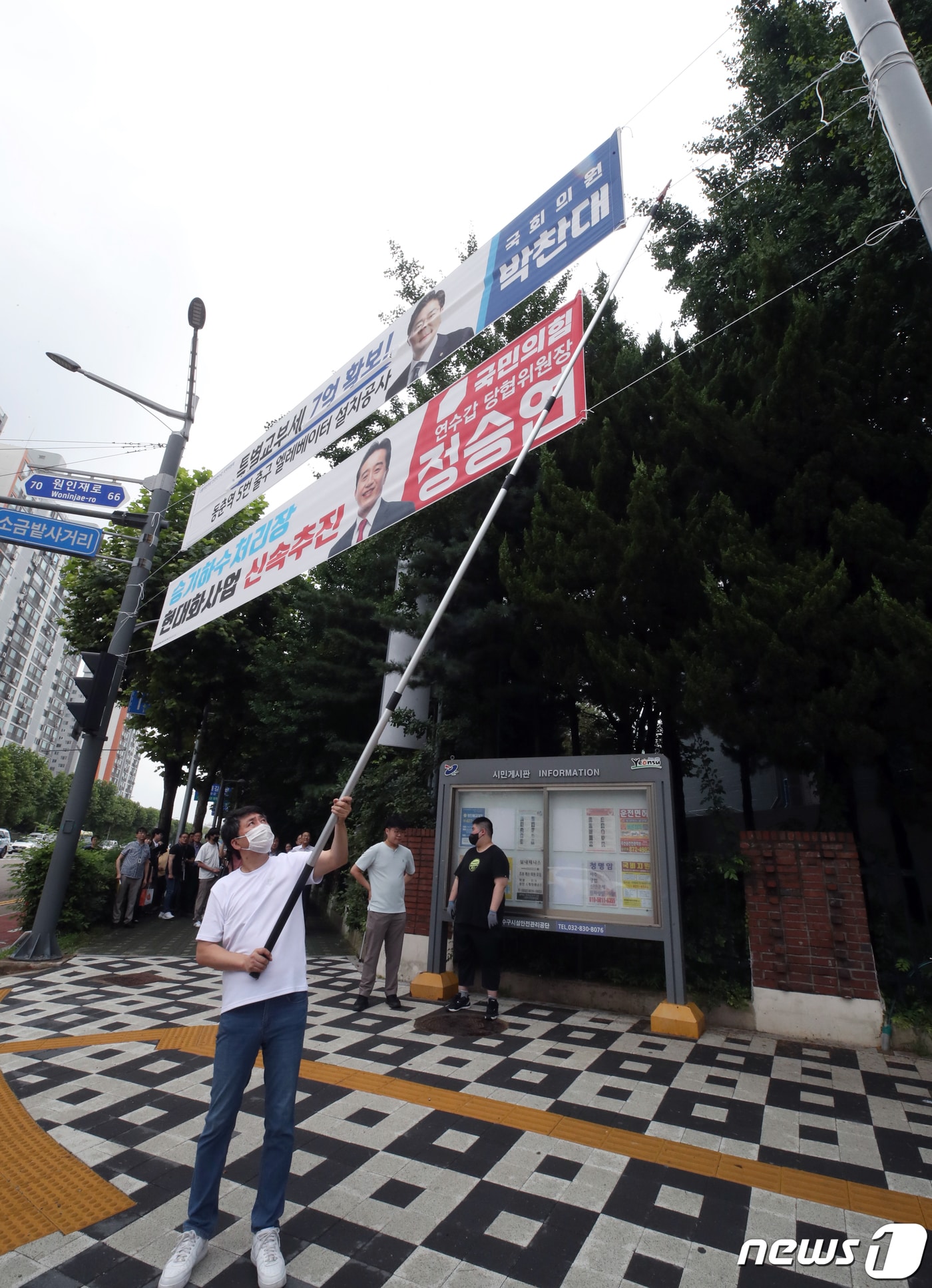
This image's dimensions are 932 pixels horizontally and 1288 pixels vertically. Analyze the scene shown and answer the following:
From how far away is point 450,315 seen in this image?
5.99 metres

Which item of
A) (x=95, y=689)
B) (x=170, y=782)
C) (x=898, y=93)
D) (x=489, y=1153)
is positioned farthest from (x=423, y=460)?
(x=170, y=782)

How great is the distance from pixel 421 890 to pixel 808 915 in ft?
12.6

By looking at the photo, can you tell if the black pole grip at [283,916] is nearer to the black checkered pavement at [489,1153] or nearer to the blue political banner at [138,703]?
the black checkered pavement at [489,1153]

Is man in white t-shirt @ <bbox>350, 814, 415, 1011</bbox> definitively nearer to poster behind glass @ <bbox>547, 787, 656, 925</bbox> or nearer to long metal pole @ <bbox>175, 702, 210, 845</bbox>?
poster behind glass @ <bbox>547, 787, 656, 925</bbox>

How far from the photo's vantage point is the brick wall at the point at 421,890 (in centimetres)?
725

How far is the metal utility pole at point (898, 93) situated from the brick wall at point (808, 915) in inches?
179

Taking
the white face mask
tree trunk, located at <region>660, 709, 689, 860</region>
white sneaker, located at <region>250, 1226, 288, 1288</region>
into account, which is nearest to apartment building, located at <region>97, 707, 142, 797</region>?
tree trunk, located at <region>660, 709, 689, 860</region>

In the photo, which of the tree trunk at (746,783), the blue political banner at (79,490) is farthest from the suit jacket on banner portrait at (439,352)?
the blue political banner at (79,490)

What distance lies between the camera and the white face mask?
2898 mm

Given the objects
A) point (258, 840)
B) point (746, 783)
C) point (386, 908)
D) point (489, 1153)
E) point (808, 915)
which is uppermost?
point (746, 783)

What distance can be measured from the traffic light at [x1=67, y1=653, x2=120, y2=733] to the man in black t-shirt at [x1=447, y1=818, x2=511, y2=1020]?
514cm

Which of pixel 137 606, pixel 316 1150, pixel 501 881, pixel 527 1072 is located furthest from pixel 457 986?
pixel 137 606

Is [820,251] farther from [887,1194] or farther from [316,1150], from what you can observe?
[316,1150]

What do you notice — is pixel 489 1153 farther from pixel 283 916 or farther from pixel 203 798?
pixel 203 798
